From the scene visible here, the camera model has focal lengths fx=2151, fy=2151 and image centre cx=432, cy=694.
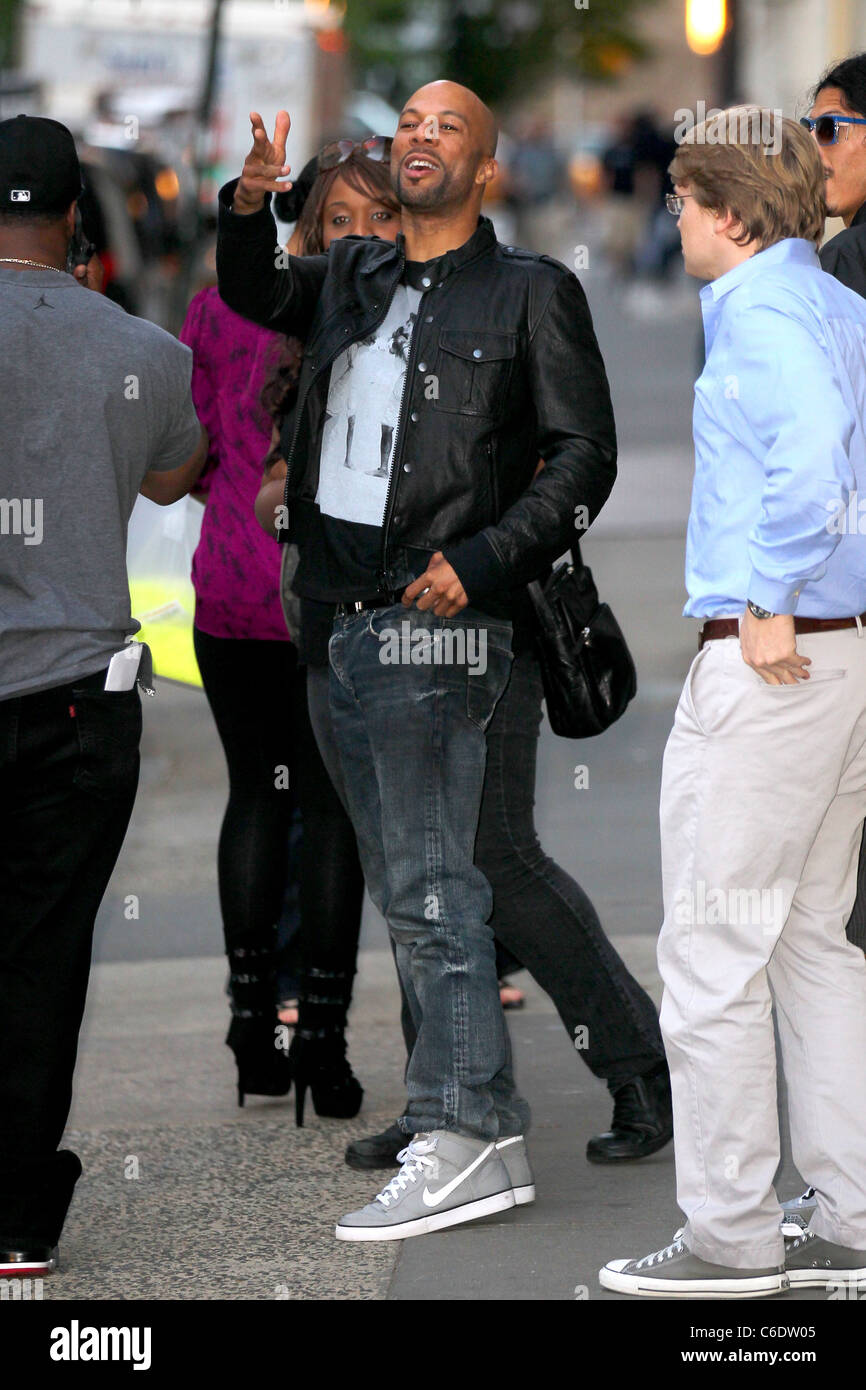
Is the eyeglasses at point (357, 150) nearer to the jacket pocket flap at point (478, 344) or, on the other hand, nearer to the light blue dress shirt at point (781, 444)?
the jacket pocket flap at point (478, 344)

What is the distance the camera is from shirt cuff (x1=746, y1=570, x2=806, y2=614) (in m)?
3.38

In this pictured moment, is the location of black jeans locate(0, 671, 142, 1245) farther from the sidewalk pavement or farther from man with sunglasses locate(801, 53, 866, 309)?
man with sunglasses locate(801, 53, 866, 309)

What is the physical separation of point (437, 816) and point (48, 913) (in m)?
0.75

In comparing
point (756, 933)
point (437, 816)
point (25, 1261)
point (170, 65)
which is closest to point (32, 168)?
point (437, 816)

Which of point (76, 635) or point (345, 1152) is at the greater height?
point (76, 635)

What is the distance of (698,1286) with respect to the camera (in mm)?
3611

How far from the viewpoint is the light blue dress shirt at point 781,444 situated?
3.35 metres

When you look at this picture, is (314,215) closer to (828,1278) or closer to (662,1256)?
(662,1256)

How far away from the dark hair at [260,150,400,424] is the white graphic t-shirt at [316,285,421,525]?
1.10ft

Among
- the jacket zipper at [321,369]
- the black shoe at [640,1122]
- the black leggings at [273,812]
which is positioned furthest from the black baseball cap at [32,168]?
the black shoe at [640,1122]

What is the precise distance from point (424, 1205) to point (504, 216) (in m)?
45.1
